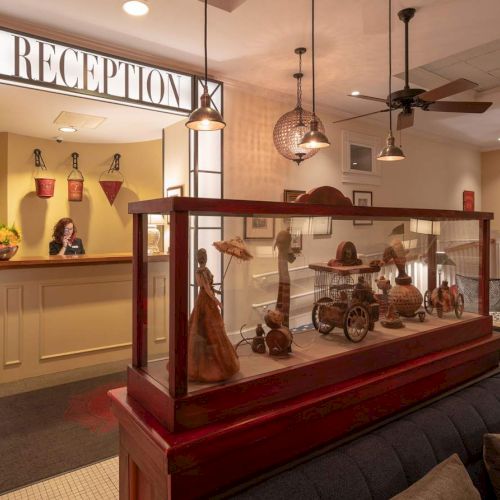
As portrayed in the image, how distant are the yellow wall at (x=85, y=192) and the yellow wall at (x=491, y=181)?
5.82 m

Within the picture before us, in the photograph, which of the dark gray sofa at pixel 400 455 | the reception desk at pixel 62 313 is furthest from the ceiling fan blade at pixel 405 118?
the reception desk at pixel 62 313

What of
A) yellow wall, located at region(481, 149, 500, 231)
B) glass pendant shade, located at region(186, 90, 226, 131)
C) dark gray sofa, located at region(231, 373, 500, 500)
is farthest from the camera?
yellow wall, located at region(481, 149, 500, 231)

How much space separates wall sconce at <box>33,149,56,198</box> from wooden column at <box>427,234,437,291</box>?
5.31 metres

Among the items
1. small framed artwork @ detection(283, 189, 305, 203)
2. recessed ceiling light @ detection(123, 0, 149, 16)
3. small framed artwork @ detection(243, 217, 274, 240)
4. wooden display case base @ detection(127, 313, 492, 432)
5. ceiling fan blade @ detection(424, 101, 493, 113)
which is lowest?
wooden display case base @ detection(127, 313, 492, 432)

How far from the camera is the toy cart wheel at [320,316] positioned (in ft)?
3.91

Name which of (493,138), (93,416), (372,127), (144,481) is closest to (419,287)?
(144,481)

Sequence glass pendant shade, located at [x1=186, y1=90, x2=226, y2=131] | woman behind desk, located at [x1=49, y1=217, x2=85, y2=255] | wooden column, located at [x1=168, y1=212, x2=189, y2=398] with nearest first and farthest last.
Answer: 1. wooden column, located at [x1=168, y1=212, x2=189, y2=398]
2. glass pendant shade, located at [x1=186, y1=90, x2=226, y2=131]
3. woman behind desk, located at [x1=49, y1=217, x2=85, y2=255]

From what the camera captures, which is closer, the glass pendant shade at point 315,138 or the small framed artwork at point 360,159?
the glass pendant shade at point 315,138

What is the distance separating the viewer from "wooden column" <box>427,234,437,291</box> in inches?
56.4

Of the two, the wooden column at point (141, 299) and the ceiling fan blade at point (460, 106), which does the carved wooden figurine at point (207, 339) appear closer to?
the wooden column at point (141, 299)

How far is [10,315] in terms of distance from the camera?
3.39 meters

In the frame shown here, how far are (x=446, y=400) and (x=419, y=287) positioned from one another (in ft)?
1.23

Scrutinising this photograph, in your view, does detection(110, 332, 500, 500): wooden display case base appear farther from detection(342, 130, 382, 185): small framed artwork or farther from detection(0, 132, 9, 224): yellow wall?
detection(0, 132, 9, 224): yellow wall

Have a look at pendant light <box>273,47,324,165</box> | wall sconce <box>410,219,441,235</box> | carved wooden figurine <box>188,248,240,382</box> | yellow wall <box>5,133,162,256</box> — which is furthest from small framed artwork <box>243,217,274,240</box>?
yellow wall <box>5,133,162,256</box>
